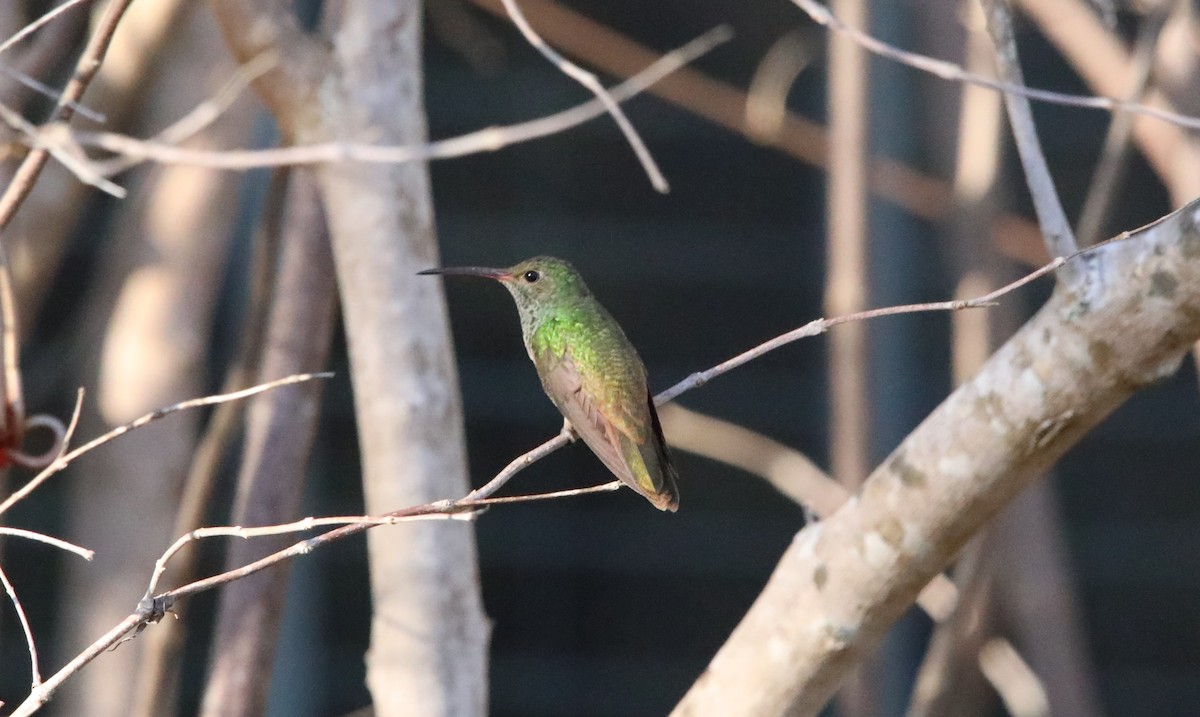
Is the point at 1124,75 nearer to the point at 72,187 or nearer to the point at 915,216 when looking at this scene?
the point at 72,187

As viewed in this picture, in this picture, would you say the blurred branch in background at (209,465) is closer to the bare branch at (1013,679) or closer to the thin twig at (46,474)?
the thin twig at (46,474)

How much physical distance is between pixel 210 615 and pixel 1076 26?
10.0 feet

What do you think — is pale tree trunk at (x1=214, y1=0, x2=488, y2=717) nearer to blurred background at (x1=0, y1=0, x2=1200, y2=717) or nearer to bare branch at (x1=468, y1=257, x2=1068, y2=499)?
bare branch at (x1=468, y1=257, x2=1068, y2=499)

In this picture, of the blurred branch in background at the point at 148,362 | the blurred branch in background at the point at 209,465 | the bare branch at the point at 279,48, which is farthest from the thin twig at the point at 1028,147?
the blurred branch in background at the point at 148,362

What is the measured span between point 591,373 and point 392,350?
39 centimetres

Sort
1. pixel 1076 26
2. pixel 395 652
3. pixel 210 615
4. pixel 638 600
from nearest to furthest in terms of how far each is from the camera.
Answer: pixel 395 652 → pixel 1076 26 → pixel 210 615 → pixel 638 600

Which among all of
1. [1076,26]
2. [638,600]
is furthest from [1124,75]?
[638,600]

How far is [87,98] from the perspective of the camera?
2.04 meters

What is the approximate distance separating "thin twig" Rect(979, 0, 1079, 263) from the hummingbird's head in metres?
0.82

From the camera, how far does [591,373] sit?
1.82 m

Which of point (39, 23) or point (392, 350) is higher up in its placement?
point (39, 23)

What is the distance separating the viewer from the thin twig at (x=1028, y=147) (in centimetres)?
126

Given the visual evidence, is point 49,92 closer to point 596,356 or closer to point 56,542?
point 56,542

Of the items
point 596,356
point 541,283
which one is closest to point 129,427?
point 596,356
